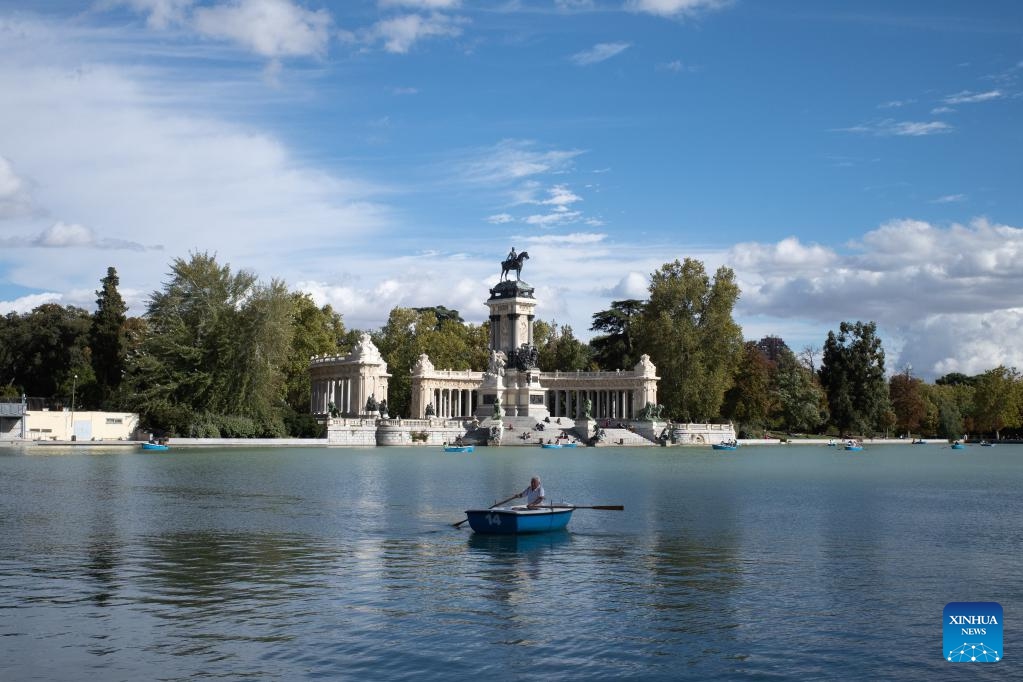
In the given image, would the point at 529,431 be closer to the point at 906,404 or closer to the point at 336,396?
the point at 336,396

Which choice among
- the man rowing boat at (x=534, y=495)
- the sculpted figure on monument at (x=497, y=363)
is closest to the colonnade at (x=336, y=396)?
the sculpted figure on monument at (x=497, y=363)

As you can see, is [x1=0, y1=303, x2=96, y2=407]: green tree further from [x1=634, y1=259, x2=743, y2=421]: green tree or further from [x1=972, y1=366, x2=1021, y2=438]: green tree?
[x1=972, y1=366, x2=1021, y2=438]: green tree

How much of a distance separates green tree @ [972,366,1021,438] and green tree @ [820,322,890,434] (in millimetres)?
24259

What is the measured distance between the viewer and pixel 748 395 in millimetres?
111312

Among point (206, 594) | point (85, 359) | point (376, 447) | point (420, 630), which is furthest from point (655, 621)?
point (85, 359)

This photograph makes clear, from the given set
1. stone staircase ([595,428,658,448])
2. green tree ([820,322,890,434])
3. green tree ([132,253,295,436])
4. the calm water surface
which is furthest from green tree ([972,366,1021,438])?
the calm water surface

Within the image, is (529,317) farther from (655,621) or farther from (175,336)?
(655,621)

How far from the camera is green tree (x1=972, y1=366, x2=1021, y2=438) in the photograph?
133500mm

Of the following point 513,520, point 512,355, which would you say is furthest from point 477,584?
point 512,355

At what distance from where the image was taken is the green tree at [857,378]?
4601 inches

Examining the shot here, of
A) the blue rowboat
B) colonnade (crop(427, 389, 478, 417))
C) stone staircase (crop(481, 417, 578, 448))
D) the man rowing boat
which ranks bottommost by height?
the blue rowboat

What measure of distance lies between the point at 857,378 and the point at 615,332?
87.6 feet

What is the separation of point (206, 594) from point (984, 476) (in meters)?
50.0

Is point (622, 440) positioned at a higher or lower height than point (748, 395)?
lower
